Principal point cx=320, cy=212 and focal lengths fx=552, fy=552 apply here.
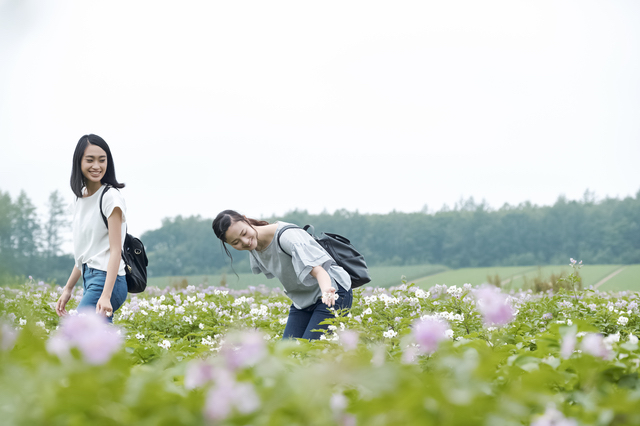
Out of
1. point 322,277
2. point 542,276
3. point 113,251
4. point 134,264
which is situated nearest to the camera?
point 113,251

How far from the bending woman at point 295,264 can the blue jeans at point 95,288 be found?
0.79m

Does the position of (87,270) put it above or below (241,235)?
below

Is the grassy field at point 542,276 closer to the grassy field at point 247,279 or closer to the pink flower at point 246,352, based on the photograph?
the grassy field at point 247,279

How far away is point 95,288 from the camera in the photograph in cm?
378

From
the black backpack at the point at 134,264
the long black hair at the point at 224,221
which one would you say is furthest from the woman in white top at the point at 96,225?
the long black hair at the point at 224,221

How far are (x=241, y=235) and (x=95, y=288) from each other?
1.08 m

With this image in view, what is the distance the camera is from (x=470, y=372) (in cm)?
121

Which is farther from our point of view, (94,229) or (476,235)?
(476,235)

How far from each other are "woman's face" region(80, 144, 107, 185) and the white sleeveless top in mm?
101

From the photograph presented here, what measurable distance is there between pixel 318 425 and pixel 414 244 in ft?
148

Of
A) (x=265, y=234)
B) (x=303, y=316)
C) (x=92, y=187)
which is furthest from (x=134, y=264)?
(x=303, y=316)

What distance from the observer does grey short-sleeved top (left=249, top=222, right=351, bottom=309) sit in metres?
4.16

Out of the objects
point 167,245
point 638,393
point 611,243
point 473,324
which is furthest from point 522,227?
point 638,393

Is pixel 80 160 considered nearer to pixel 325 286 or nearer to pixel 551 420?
pixel 325 286
